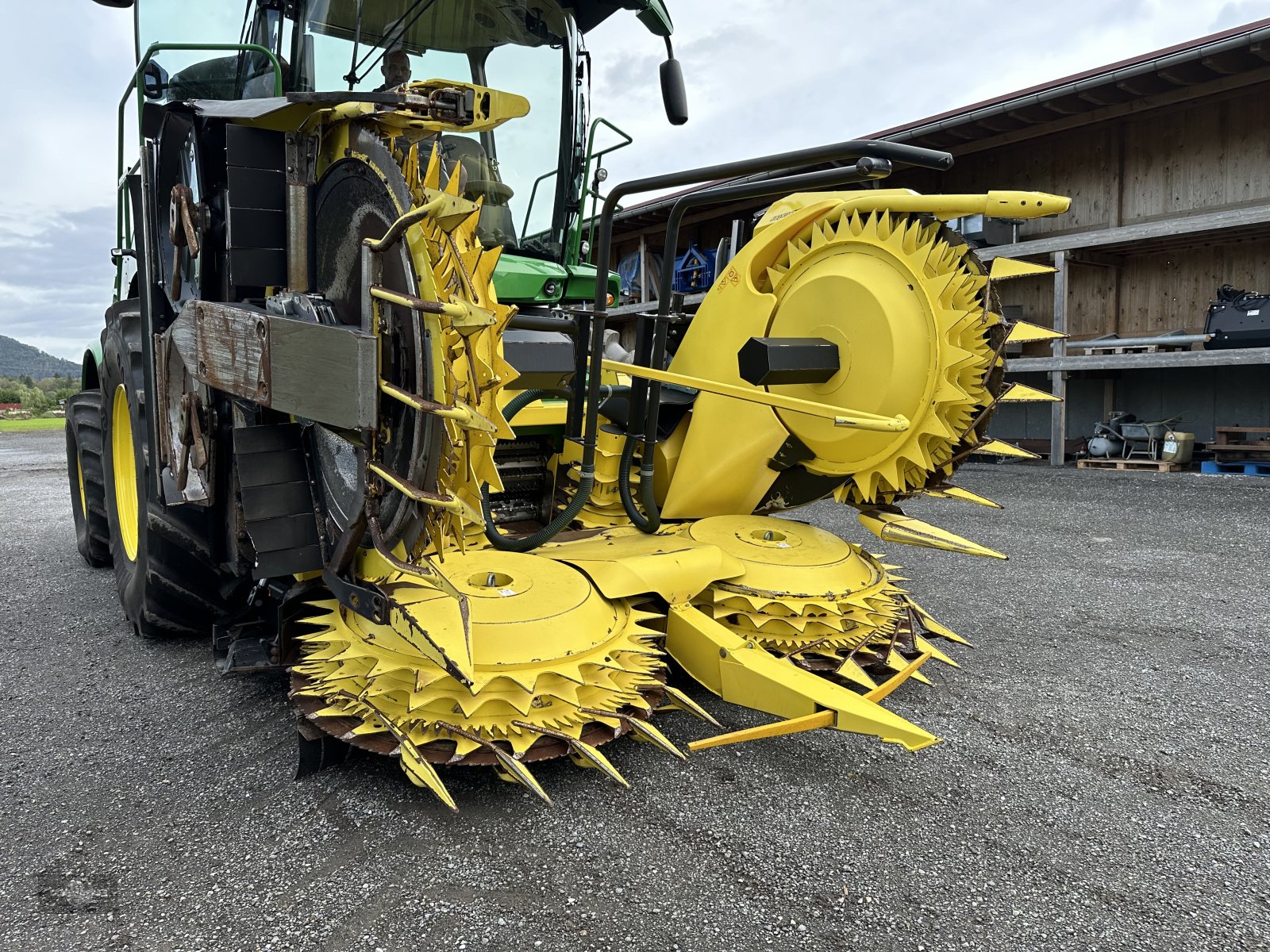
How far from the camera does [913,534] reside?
9.06 ft

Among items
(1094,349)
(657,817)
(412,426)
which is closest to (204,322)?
(412,426)

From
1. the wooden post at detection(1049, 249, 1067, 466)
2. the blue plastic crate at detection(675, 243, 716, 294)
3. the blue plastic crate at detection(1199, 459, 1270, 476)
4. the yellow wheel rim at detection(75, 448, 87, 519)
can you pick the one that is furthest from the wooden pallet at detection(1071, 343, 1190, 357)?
the yellow wheel rim at detection(75, 448, 87, 519)

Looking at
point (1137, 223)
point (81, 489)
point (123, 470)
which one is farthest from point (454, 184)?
point (1137, 223)

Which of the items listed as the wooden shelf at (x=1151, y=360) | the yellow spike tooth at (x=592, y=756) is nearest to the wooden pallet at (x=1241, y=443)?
the wooden shelf at (x=1151, y=360)

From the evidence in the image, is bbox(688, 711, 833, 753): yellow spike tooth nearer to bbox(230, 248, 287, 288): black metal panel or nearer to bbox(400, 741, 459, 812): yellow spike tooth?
bbox(400, 741, 459, 812): yellow spike tooth

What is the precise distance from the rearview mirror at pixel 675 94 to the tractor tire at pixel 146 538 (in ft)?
7.38

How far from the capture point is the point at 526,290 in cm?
320

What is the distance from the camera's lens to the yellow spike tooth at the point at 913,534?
268 centimetres

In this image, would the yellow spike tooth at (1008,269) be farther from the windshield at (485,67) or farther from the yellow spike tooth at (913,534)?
the windshield at (485,67)

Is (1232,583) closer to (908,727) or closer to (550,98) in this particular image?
(908,727)

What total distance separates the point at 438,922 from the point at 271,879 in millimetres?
397

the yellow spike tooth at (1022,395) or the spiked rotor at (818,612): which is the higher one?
the yellow spike tooth at (1022,395)

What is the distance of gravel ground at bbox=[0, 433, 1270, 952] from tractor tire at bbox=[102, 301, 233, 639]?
8.0 inches

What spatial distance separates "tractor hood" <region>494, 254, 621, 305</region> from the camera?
10.4 ft
